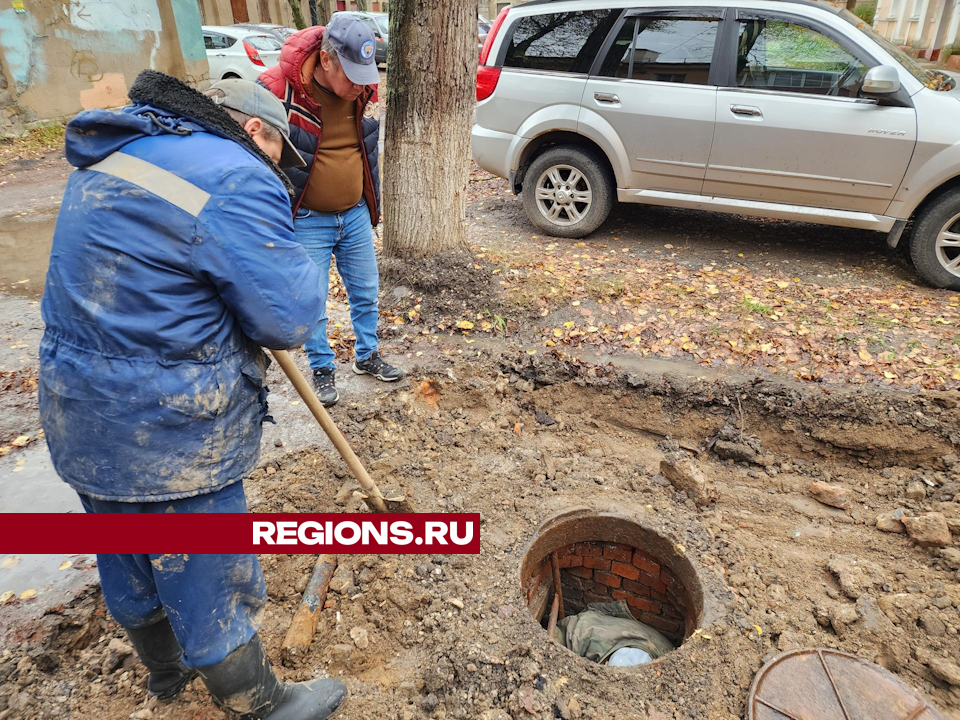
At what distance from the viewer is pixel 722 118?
5520 millimetres

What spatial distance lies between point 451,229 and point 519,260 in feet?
2.80

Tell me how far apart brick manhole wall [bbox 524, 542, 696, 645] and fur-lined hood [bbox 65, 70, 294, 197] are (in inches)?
102

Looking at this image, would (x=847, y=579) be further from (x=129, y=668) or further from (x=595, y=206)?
(x=595, y=206)

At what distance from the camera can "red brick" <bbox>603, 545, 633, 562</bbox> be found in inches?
138

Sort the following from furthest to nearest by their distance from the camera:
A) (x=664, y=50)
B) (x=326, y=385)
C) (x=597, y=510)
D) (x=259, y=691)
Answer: (x=664, y=50) → (x=326, y=385) → (x=597, y=510) → (x=259, y=691)

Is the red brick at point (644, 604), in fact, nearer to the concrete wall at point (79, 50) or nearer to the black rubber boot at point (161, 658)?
the black rubber boot at point (161, 658)

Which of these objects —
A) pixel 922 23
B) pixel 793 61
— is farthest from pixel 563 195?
pixel 922 23

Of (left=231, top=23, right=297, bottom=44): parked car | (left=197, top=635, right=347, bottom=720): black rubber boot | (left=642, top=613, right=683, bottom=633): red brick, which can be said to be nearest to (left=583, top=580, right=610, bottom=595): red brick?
(left=642, top=613, right=683, bottom=633): red brick

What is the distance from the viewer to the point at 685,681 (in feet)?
8.14

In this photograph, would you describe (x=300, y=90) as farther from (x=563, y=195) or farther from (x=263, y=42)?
(x=263, y=42)

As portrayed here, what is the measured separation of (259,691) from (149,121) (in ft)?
5.80

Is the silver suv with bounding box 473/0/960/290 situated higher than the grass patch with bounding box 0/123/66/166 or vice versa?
the silver suv with bounding box 473/0/960/290

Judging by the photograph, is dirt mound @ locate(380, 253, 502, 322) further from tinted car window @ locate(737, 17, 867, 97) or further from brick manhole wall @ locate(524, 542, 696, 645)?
tinted car window @ locate(737, 17, 867, 97)

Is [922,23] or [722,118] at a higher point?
[922,23]
